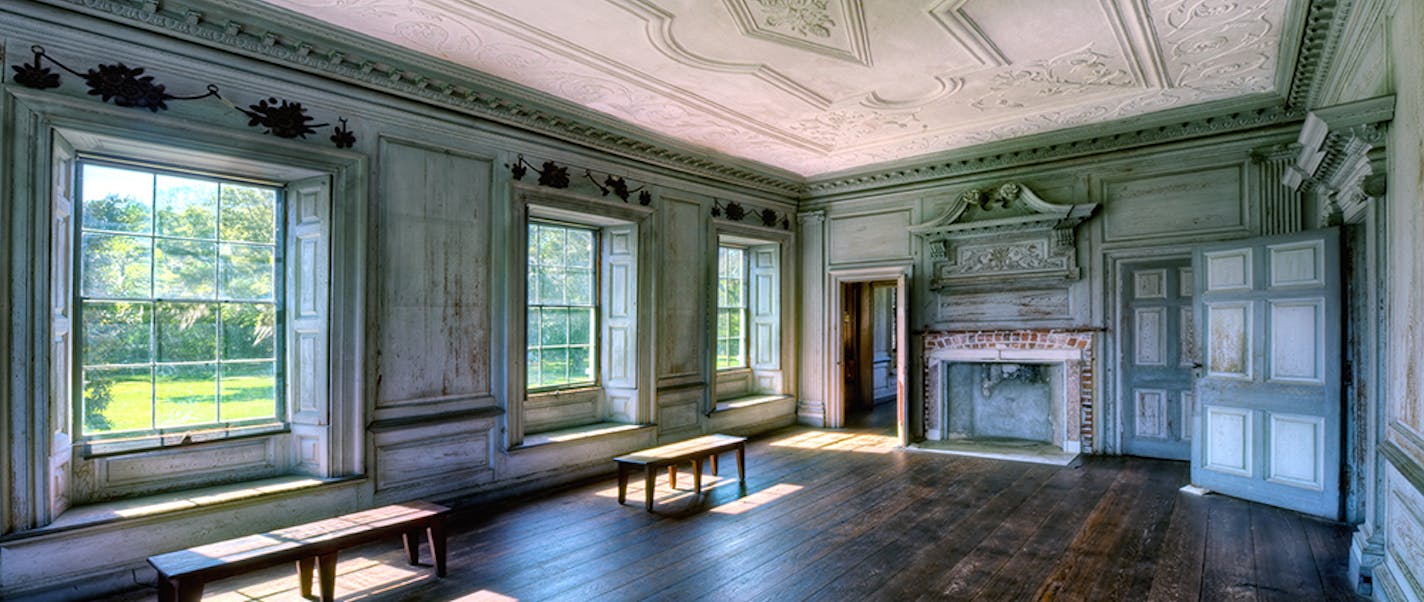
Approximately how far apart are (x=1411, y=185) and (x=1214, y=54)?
221 cm

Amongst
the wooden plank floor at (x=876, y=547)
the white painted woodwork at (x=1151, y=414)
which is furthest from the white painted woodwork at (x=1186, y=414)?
the wooden plank floor at (x=876, y=547)

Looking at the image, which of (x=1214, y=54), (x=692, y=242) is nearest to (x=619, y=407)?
(x=692, y=242)

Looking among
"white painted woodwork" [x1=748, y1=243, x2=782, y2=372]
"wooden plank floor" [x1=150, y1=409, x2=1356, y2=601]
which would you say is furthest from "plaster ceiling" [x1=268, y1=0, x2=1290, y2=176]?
"wooden plank floor" [x1=150, y1=409, x2=1356, y2=601]

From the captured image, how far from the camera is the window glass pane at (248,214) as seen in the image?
3.99 meters

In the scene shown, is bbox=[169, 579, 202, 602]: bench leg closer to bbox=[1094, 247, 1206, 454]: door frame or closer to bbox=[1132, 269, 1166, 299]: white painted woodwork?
bbox=[1094, 247, 1206, 454]: door frame

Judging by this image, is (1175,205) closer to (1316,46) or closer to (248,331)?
(1316,46)

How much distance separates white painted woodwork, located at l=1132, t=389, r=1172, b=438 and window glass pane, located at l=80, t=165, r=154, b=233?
297 inches

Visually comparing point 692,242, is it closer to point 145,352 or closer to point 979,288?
point 979,288

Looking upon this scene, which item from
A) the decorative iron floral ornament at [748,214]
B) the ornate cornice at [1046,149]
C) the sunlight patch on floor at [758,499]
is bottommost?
the sunlight patch on floor at [758,499]

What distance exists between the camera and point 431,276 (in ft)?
15.1

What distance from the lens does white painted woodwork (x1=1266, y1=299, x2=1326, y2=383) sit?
171 inches

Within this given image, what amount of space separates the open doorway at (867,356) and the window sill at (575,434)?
3.63 m

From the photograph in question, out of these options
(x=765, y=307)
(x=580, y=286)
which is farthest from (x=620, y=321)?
(x=765, y=307)

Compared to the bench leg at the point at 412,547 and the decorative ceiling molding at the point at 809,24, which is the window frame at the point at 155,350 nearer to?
the bench leg at the point at 412,547
